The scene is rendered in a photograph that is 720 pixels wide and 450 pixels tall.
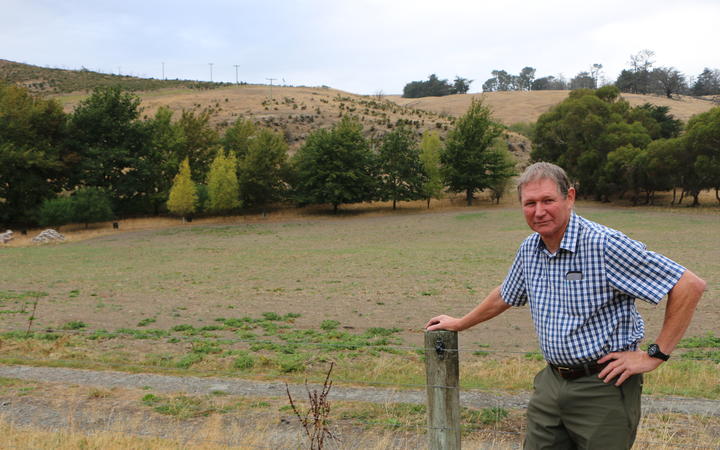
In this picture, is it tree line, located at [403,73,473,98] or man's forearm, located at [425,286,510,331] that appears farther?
tree line, located at [403,73,473,98]

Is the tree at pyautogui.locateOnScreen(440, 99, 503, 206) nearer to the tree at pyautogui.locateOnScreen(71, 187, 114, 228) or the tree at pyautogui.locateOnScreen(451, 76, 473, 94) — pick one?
the tree at pyautogui.locateOnScreen(71, 187, 114, 228)

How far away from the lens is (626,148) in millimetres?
58219

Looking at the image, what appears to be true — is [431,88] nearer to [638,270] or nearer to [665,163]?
[665,163]

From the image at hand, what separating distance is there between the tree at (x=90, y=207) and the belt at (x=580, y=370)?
5482 centimetres

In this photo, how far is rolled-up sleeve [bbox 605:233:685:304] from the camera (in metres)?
3.13

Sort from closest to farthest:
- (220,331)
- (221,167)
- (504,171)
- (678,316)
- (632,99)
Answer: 1. (678,316)
2. (220,331)
3. (221,167)
4. (504,171)
5. (632,99)

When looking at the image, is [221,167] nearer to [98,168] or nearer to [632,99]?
[98,168]

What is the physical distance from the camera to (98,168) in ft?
185

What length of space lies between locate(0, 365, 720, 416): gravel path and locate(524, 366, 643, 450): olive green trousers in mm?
4017

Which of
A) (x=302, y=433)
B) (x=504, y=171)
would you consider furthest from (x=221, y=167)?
(x=302, y=433)

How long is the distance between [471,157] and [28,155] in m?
42.4

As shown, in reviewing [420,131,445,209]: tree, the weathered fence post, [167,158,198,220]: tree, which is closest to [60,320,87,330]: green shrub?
the weathered fence post

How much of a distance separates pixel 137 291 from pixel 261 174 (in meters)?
37.2

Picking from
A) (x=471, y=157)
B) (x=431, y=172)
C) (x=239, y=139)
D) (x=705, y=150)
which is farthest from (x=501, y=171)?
(x=239, y=139)
